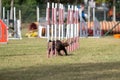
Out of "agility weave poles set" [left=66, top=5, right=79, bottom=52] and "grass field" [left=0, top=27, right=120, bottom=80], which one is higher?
"agility weave poles set" [left=66, top=5, right=79, bottom=52]

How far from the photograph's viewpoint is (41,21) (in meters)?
35.7

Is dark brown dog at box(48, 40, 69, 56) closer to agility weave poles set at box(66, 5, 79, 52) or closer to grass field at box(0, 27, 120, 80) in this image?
grass field at box(0, 27, 120, 80)

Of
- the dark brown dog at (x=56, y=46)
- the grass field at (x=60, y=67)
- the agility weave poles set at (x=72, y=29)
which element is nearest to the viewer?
the grass field at (x=60, y=67)

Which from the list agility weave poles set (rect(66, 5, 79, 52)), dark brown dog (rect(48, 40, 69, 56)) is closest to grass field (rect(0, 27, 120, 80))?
dark brown dog (rect(48, 40, 69, 56))

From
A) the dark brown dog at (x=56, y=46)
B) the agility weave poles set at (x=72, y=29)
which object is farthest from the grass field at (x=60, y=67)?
the agility weave poles set at (x=72, y=29)

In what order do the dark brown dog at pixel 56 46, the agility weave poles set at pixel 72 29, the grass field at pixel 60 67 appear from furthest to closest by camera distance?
the agility weave poles set at pixel 72 29 < the dark brown dog at pixel 56 46 < the grass field at pixel 60 67

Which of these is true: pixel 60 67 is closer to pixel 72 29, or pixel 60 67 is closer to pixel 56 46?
pixel 56 46

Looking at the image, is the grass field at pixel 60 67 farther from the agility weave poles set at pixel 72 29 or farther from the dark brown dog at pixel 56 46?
the agility weave poles set at pixel 72 29

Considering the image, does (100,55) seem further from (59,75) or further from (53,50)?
(59,75)

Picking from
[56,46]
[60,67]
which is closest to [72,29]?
[56,46]

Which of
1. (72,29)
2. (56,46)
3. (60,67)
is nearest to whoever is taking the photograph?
(60,67)

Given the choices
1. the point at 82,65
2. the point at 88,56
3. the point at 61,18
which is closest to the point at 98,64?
the point at 82,65

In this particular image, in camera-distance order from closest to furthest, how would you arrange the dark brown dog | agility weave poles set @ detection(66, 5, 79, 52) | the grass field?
1. the grass field
2. the dark brown dog
3. agility weave poles set @ detection(66, 5, 79, 52)

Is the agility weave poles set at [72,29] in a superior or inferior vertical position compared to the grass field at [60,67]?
superior
